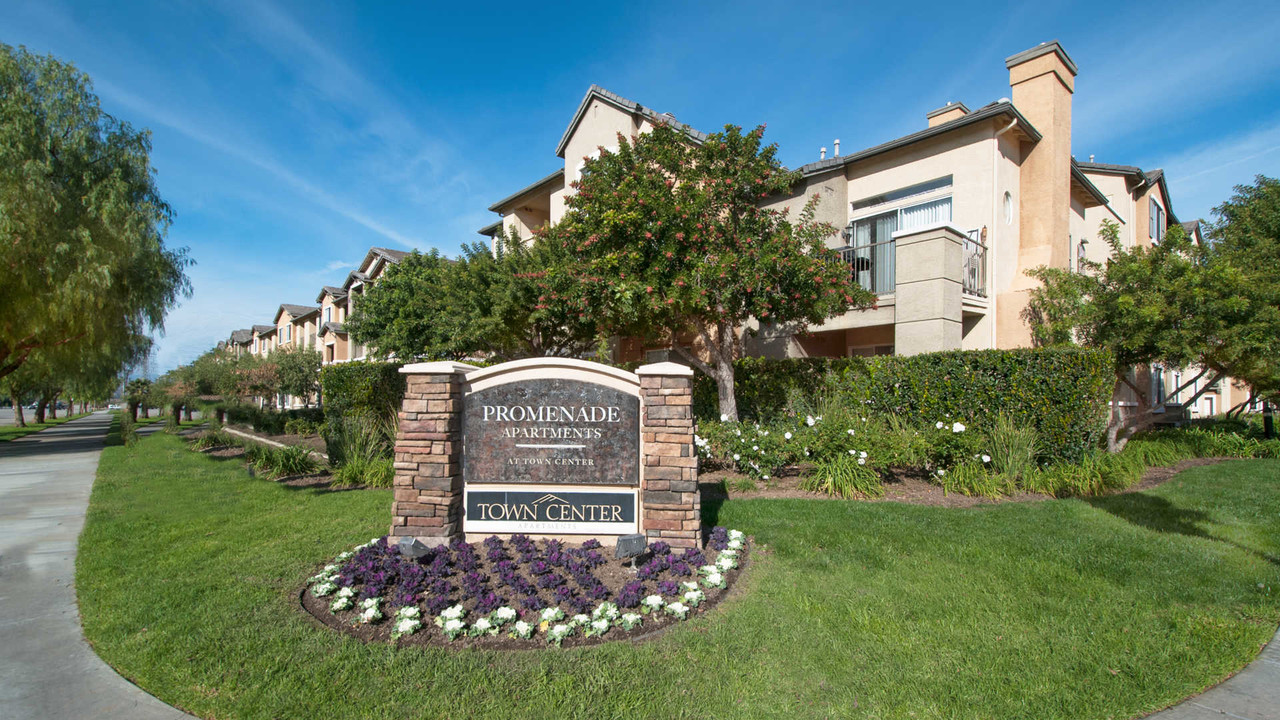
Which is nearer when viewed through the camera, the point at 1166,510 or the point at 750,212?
the point at 1166,510

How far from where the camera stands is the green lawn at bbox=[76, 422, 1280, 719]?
11.6ft

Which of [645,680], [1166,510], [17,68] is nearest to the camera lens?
[645,680]

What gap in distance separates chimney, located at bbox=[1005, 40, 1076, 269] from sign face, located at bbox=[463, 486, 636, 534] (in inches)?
462

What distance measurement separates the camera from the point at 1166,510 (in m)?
7.51

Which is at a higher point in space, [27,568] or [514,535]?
[514,535]

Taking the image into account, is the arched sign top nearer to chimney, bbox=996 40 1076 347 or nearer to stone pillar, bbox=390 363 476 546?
stone pillar, bbox=390 363 476 546

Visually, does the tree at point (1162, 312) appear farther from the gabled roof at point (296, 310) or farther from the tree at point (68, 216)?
the gabled roof at point (296, 310)

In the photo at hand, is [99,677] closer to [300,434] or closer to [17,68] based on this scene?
[300,434]

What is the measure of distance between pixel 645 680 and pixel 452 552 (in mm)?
2563

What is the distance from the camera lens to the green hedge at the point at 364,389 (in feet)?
46.3

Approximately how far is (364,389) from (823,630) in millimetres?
12345

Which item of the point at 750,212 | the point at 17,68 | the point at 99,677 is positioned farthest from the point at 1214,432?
the point at 17,68

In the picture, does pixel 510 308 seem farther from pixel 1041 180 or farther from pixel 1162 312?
pixel 1162 312

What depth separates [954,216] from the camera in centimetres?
1332
